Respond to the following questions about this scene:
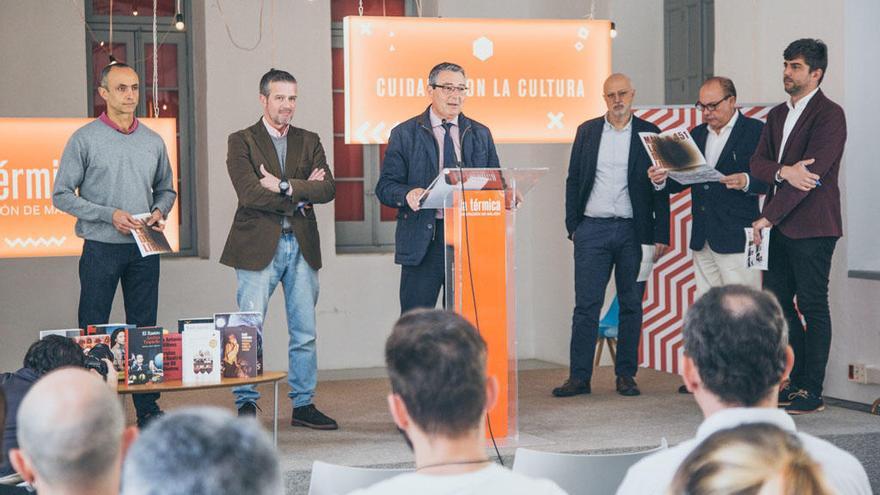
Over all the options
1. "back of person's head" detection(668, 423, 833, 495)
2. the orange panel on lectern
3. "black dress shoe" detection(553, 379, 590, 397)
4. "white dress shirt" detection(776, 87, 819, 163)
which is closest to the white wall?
"white dress shirt" detection(776, 87, 819, 163)

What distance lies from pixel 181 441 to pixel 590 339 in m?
5.61

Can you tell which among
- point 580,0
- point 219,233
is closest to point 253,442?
point 219,233

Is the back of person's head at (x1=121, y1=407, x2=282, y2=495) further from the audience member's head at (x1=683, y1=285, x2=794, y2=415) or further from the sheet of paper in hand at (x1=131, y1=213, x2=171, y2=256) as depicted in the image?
the sheet of paper in hand at (x1=131, y1=213, x2=171, y2=256)

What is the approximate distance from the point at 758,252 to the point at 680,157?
63 centimetres

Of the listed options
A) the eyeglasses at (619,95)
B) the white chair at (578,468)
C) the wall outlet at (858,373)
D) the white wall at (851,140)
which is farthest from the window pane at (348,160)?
the white chair at (578,468)

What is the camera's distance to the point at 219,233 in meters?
8.58

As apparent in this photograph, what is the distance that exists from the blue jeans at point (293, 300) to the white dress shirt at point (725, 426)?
3680 mm

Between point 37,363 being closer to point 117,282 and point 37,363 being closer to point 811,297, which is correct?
point 117,282

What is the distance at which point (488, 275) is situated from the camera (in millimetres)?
5590

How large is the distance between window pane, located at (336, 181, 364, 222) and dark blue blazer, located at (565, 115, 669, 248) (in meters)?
2.65

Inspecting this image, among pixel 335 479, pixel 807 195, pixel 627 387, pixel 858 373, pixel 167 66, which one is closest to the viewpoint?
pixel 335 479

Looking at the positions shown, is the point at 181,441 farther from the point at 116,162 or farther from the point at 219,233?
the point at 219,233

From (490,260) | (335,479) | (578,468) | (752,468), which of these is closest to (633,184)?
(490,260)

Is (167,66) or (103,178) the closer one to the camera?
(103,178)
